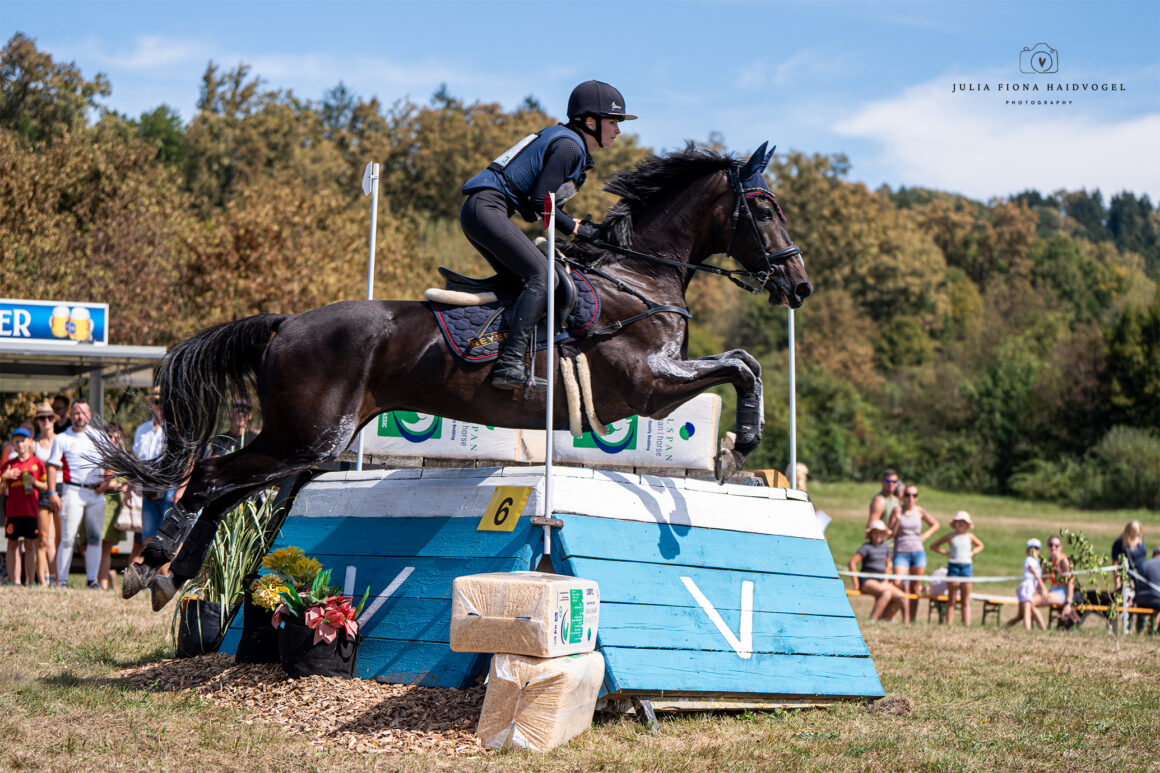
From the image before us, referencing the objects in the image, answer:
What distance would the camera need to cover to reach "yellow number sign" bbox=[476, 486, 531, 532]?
16.0ft

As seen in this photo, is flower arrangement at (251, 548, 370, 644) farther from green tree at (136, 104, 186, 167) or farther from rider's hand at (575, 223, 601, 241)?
green tree at (136, 104, 186, 167)

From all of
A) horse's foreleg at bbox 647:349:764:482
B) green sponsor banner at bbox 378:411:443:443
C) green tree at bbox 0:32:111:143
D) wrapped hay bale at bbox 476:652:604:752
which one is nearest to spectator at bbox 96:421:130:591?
green sponsor banner at bbox 378:411:443:443

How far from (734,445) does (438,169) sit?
110 feet

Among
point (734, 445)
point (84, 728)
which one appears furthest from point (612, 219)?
point (84, 728)

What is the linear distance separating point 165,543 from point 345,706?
1.19 metres

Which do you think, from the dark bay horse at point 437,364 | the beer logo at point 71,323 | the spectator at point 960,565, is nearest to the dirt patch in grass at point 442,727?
the dark bay horse at point 437,364

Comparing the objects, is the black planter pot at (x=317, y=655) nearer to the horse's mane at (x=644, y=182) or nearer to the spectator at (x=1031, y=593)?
the horse's mane at (x=644, y=182)

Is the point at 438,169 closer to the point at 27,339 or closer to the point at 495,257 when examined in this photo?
the point at 27,339

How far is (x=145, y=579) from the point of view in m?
5.04

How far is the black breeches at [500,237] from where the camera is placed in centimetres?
504

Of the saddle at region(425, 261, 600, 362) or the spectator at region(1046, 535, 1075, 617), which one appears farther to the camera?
the spectator at region(1046, 535, 1075, 617)

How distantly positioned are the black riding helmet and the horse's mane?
1.17 feet

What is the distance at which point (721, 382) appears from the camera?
5.30 meters

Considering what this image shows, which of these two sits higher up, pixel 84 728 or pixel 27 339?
pixel 27 339
